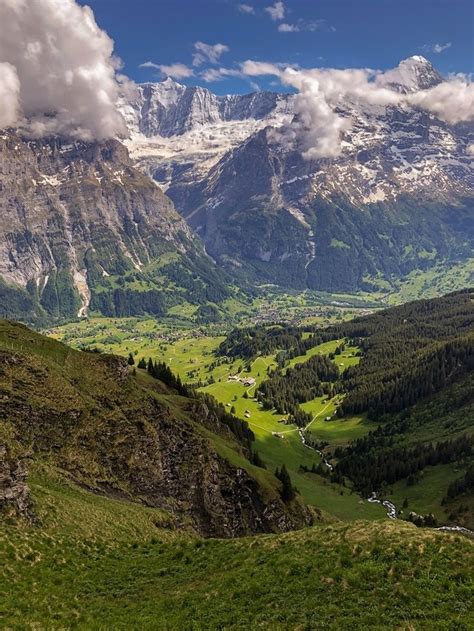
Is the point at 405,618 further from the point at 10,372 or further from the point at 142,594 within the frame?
the point at 10,372

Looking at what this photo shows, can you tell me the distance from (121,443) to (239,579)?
44.0 metres

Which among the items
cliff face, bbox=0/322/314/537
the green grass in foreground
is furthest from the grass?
the green grass in foreground

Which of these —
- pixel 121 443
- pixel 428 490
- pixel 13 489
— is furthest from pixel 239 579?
pixel 428 490

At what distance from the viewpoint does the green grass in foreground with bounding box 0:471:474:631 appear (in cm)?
3409

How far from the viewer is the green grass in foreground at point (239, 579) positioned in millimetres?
34094

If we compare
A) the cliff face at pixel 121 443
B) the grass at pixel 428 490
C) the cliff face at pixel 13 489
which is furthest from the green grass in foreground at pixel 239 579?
the grass at pixel 428 490

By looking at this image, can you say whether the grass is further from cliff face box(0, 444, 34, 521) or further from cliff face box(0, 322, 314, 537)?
cliff face box(0, 444, 34, 521)

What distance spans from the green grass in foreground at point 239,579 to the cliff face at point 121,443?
18413 millimetres

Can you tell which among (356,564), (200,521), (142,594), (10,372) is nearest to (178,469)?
(200,521)

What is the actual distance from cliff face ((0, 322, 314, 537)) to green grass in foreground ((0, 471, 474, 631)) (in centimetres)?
1841

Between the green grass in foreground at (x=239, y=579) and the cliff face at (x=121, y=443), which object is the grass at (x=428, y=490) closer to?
the cliff face at (x=121, y=443)

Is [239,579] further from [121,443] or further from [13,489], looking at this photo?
[121,443]

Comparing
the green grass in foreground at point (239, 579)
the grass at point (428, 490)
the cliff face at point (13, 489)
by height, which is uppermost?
the cliff face at point (13, 489)

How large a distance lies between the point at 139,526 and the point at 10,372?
29.5 m
